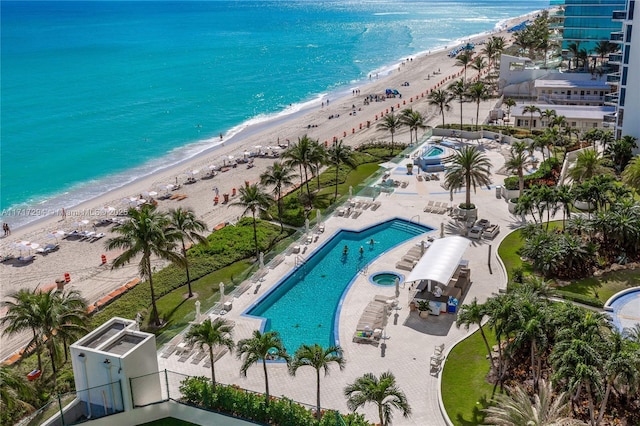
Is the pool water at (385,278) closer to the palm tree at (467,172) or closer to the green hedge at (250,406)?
the palm tree at (467,172)

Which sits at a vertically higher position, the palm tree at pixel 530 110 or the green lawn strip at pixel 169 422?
the palm tree at pixel 530 110

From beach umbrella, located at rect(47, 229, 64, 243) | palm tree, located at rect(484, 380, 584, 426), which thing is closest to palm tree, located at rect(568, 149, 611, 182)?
palm tree, located at rect(484, 380, 584, 426)

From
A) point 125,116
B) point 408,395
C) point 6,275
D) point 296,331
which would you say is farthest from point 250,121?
point 408,395

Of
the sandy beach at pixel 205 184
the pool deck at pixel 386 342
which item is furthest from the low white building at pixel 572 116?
the pool deck at pixel 386 342

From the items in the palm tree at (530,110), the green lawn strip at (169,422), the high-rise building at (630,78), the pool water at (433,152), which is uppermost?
the high-rise building at (630,78)

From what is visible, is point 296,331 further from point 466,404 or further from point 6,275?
point 6,275

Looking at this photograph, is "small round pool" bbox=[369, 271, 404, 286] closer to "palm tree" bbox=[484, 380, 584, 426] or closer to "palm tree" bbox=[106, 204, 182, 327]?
"palm tree" bbox=[106, 204, 182, 327]

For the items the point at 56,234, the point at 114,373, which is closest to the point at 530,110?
the point at 56,234

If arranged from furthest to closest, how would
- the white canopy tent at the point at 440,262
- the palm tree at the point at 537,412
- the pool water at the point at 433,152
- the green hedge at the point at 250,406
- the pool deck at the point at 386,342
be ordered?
the pool water at the point at 433,152
the white canopy tent at the point at 440,262
the pool deck at the point at 386,342
the green hedge at the point at 250,406
the palm tree at the point at 537,412
